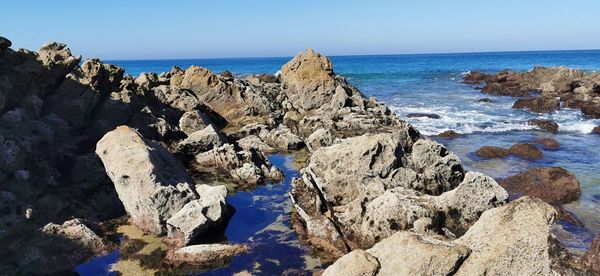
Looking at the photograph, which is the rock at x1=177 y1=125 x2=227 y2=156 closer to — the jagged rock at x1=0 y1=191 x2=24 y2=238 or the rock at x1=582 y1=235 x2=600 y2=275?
the jagged rock at x1=0 y1=191 x2=24 y2=238

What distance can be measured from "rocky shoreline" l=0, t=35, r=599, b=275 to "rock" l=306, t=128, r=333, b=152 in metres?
0.08

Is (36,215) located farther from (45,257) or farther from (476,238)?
(476,238)

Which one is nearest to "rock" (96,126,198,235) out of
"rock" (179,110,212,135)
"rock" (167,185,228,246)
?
"rock" (167,185,228,246)

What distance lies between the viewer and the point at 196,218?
19469 mm

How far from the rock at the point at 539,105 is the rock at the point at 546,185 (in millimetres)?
35406

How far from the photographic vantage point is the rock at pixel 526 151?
34.2m

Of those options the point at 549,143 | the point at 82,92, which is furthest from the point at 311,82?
the point at 82,92

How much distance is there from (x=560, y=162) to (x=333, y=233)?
22.3 meters

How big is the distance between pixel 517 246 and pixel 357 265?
4.12m

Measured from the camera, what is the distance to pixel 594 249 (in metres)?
14.3

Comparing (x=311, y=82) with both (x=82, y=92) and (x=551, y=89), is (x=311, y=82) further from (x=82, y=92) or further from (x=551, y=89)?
(x=551, y=89)

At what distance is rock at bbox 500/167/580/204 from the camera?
2486cm

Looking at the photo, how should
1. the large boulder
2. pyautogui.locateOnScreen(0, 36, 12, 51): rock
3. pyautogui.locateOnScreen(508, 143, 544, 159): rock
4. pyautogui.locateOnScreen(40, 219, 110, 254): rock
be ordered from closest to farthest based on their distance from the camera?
1. the large boulder
2. pyautogui.locateOnScreen(40, 219, 110, 254): rock
3. pyautogui.locateOnScreen(0, 36, 12, 51): rock
4. pyautogui.locateOnScreen(508, 143, 544, 159): rock

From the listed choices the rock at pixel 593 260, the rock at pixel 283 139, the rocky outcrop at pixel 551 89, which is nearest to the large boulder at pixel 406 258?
the rock at pixel 593 260
